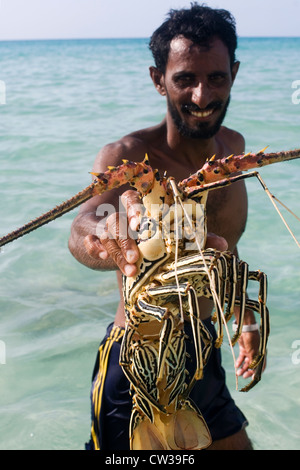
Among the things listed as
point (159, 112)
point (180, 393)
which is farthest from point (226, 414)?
point (159, 112)

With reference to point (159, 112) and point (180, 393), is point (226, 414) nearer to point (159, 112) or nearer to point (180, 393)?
point (180, 393)

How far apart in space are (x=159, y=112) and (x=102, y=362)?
11.5 m

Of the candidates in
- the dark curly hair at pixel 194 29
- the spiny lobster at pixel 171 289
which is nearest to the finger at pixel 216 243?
the spiny lobster at pixel 171 289

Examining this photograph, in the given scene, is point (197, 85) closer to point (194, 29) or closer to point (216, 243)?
point (194, 29)

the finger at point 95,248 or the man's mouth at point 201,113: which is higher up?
the man's mouth at point 201,113

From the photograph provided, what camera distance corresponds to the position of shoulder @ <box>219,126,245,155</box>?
11.5ft

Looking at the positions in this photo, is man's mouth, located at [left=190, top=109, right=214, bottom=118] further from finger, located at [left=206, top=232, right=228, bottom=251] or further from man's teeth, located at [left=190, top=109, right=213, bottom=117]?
finger, located at [left=206, top=232, right=228, bottom=251]

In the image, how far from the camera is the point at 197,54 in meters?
2.99

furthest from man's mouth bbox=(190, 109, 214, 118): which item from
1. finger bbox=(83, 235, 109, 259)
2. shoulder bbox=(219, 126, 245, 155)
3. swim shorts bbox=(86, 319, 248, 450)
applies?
finger bbox=(83, 235, 109, 259)

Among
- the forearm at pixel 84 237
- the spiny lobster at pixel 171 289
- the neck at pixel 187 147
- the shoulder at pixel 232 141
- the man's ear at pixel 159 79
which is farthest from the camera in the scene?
the shoulder at pixel 232 141

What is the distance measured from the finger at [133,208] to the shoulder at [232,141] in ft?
5.05

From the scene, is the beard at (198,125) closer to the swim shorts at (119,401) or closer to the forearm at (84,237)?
the forearm at (84,237)

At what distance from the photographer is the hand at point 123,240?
78.4 inches

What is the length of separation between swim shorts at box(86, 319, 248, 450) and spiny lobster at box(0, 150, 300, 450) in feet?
1.87
